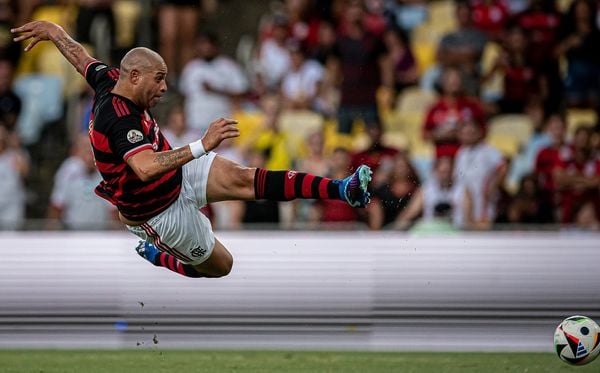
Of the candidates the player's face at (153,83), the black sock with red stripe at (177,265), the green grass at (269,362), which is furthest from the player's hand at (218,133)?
the green grass at (269,362)

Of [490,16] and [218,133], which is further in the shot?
[490,16]

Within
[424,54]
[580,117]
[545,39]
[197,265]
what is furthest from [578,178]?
[197,265]

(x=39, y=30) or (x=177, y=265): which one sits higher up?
(x=39, y=30)

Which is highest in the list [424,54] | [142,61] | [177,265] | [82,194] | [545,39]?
[545,39]

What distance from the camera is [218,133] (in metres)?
9.23

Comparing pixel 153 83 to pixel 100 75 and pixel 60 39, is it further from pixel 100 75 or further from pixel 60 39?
pixel 60 39

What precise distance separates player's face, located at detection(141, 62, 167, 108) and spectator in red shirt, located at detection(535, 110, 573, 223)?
6511 mm

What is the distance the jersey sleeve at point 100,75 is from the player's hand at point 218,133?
4.55 ft

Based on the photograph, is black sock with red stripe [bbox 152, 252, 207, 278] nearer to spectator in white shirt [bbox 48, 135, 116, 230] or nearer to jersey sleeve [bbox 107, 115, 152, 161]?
jersey sleeve [bbox 107, 115, 152, 161]

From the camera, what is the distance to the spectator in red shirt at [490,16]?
18.1m

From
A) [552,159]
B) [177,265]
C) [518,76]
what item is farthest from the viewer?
[518,76]

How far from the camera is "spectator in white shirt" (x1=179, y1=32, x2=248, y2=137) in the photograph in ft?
55.7

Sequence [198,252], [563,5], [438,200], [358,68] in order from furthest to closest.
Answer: [563,5] → [358,68] → [438,200] → [198,252]

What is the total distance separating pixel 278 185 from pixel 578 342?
2756 mm
